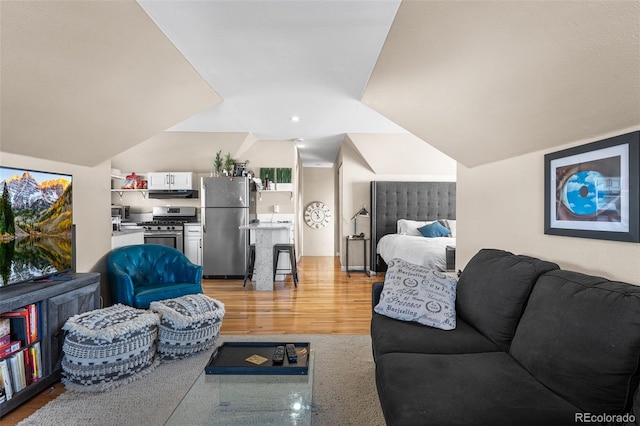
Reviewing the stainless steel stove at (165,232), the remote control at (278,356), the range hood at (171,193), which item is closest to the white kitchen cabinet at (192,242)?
the stainless steel stove at (165,232)

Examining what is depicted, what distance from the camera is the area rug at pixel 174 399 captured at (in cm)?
187

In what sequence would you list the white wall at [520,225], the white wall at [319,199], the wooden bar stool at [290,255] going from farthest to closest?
the white wall at [319,199]
the wooden bar stool at [290,255]
the white wall at [520,225]

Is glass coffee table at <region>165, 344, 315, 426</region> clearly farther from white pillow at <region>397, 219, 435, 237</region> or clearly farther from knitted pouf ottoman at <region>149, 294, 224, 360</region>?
white pillow at <region>397, 219, 435, 237</region>

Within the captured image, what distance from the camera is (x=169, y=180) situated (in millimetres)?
5965

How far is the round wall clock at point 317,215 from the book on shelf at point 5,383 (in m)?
7.58

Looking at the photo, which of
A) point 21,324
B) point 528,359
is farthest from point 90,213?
point 528,359

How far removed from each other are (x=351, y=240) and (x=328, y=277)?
0.88 metres

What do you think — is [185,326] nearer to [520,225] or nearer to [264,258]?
[264,258]

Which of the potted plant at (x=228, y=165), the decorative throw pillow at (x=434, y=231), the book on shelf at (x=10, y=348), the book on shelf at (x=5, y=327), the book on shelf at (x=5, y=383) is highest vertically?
the potted plant at (x=228, y=165)

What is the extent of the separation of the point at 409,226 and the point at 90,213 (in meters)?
4.67

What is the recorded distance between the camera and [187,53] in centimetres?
277

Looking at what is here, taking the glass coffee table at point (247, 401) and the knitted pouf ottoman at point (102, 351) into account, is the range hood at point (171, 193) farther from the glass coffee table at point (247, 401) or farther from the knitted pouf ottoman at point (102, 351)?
the glass coffee table at point (247, 401)

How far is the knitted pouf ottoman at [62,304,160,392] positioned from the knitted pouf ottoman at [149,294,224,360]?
196 mm

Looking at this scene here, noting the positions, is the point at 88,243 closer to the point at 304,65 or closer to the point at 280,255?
the point at 304,65
